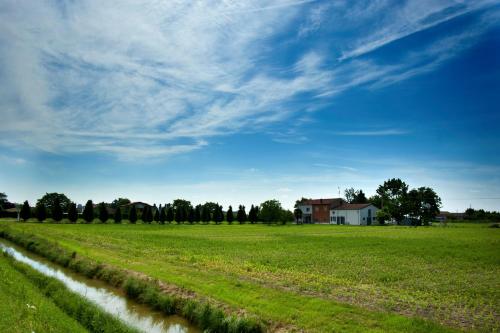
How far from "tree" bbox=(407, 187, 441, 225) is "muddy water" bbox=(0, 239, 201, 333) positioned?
10092 centimetres

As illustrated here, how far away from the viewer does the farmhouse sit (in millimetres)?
116125

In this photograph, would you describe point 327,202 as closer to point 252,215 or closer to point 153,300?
point 252,215

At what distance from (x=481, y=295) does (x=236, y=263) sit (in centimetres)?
1276

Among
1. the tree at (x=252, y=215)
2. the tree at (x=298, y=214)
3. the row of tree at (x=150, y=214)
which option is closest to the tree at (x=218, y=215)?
the row of tree at (x=150, y=214)

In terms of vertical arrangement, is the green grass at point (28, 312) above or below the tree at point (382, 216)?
below

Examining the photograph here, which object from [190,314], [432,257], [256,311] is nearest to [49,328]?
[190,314]

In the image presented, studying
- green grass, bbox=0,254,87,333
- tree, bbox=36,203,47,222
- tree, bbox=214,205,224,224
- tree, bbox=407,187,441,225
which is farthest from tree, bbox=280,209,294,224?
green grass, bbox=0,254,87,333

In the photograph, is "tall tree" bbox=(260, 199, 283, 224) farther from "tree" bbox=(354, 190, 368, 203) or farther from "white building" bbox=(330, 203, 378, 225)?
"tree" bbox=(354, 190, 368, 203)

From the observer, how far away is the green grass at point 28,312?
11361 millimetres

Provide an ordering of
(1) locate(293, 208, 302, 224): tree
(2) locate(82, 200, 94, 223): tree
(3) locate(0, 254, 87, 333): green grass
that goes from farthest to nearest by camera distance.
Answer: (1) locate(293, 208, 302, 224): tree < (2) locate(82, 200, 94, 223): tree < (3) locate(0, 254, 87, 333): green grass

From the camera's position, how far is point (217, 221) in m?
118

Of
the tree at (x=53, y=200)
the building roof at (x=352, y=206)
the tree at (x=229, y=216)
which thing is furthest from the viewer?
the tree at (x=53, y=200)

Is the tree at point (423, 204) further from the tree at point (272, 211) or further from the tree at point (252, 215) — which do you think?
the tree at point (252, 215)

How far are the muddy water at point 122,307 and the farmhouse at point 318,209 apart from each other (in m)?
99.7
